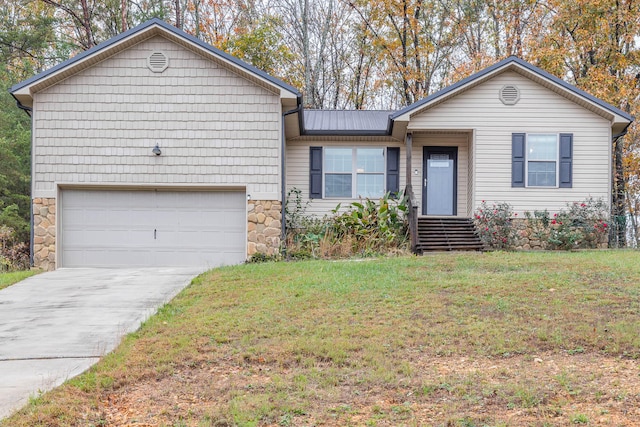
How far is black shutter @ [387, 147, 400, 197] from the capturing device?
1467 cm

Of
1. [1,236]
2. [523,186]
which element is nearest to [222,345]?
[523,186]

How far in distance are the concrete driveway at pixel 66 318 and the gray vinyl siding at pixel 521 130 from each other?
7409 millimetres

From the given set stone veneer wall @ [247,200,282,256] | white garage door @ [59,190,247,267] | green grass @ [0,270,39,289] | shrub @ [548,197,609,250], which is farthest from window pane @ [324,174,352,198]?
green grass @ [0,270,39,289]

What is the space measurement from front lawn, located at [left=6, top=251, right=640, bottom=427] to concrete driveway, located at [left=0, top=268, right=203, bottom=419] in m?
0.32

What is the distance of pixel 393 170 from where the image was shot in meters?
14.7

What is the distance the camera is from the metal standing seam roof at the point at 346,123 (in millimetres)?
14430

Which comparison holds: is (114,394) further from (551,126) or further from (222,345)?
(551,126)

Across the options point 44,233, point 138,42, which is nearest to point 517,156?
point 138,42

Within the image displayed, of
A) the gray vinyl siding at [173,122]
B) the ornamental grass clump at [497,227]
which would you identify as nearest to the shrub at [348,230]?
the gray vinyl siding at [173,122]

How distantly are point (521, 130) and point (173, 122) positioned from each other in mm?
8445

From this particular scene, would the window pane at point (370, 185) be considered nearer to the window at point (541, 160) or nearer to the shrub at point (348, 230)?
the shrub at point (348, 230)

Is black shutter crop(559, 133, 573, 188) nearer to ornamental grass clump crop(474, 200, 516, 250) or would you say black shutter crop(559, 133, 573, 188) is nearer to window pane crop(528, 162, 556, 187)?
window pane crop(528, 162, 556, 187)

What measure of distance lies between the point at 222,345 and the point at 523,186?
10.6m

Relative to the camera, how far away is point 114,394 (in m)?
4.24
